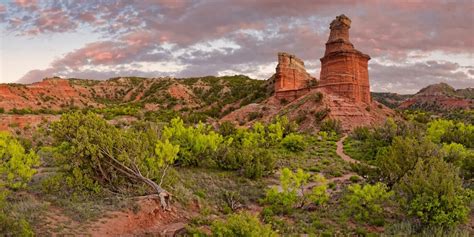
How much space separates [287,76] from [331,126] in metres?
19.5

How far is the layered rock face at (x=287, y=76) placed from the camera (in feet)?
200

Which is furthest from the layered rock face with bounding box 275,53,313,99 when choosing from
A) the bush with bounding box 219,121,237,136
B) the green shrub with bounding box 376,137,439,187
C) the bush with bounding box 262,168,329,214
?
the bush with bounding box 262,168,329,214

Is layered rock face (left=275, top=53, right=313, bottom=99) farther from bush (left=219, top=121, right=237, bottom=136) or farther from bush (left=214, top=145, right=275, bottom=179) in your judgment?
bush (left=214, top=145, right=275, bottom=179)

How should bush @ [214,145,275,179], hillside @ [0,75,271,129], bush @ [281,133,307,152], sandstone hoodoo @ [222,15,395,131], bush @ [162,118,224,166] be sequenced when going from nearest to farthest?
1. bush @ [214,145,275,179]
2. bush @ [162,118,224,166]
3. bush @ [281,133,307,152]
4. sandstone hoodoo @ [222,15,395,131]
5. hillside @ [0,75,271,129]

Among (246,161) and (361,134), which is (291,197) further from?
(361,134)

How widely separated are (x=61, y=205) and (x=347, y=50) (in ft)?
149

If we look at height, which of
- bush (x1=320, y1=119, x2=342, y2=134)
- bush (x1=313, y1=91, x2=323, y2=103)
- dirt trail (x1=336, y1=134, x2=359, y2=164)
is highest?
bush (x1=313, y1=91, x2=323, y2=103)

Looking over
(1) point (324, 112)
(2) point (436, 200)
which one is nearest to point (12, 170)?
(2) point (436, 200)

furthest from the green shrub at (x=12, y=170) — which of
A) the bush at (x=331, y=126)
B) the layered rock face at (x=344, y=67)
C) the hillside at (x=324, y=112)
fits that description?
the layered rock face at (x=344, y=67)

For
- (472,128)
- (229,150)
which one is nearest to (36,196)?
(229,150)

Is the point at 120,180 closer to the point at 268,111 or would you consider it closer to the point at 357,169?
the point at 357,169

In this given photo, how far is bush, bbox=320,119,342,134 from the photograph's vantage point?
44.9 m

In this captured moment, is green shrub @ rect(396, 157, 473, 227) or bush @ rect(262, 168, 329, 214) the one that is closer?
green shrub @ rect(396, 157, 473, 227)

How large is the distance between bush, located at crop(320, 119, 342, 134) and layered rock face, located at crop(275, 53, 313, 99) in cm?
1431
